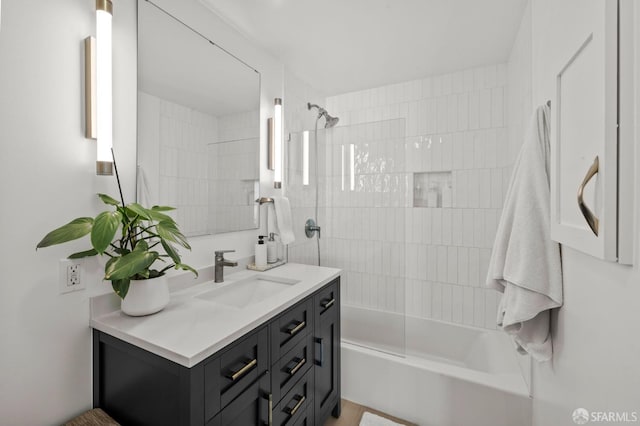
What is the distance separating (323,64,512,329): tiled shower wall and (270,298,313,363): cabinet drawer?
92 centimetres

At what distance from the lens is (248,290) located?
1.66 meters

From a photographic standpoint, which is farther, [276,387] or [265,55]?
[265,55]

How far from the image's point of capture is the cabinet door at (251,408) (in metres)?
0.96

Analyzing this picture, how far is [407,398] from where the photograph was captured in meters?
1.77

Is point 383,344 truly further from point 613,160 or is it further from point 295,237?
point 613,160

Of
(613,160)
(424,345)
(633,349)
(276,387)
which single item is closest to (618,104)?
(613,160)

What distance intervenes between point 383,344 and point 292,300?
4.31 ft

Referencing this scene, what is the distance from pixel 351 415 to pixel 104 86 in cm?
221

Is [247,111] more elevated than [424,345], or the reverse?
[247,111]

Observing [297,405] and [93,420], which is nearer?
[93,420]

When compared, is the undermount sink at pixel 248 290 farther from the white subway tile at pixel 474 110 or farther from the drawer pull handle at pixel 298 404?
the white subway tile at pixel 474 110

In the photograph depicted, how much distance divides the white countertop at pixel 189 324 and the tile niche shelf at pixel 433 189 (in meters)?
1.59

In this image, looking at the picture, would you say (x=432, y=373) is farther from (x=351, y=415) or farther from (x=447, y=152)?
(x=447, y=152)

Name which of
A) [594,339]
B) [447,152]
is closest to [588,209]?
[594,339]
